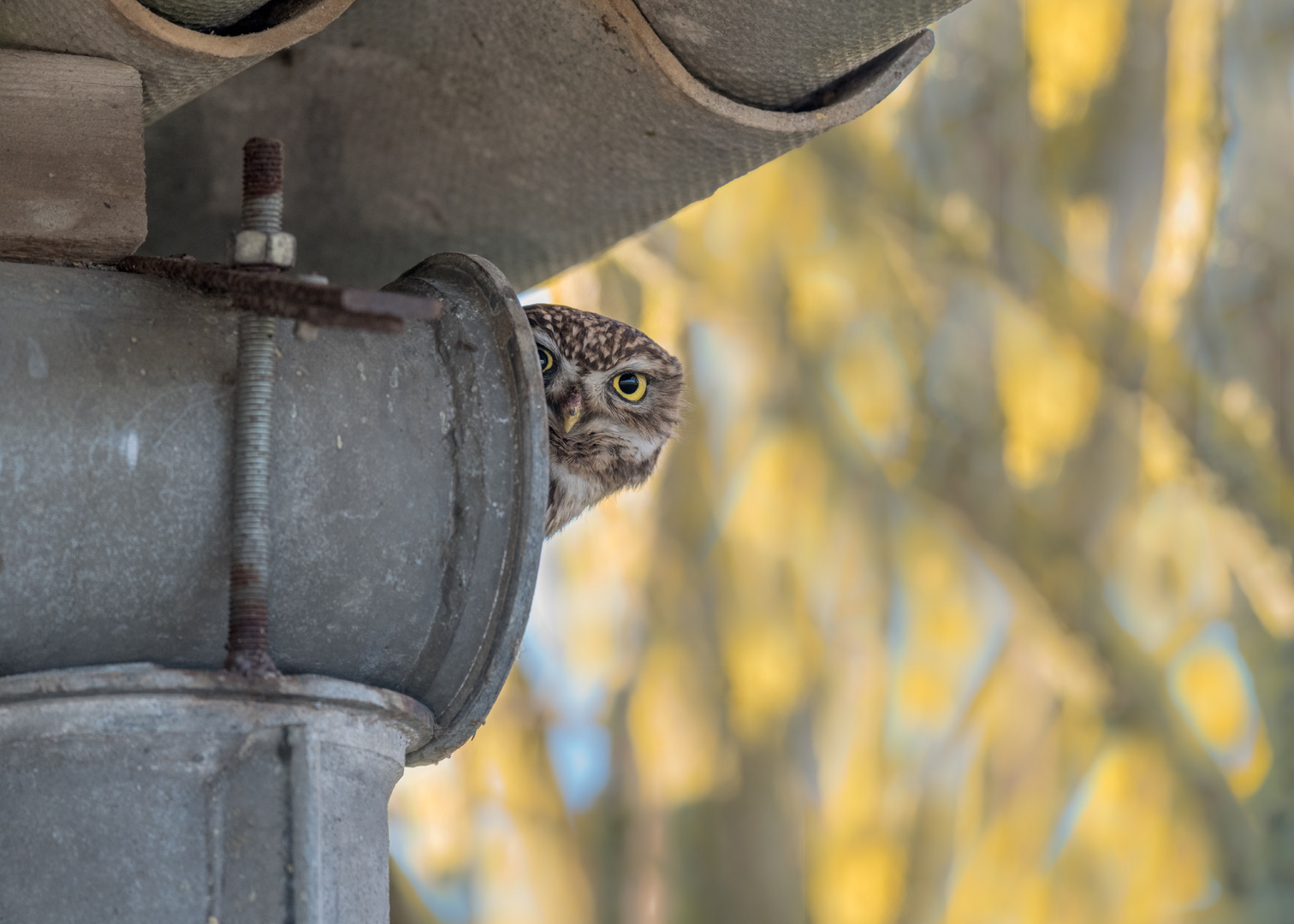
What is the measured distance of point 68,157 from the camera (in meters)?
1.62

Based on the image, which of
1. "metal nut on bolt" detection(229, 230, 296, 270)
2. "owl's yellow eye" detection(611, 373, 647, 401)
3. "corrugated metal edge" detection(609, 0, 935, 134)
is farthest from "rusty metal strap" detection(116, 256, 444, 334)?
"owl's yellow eye" detection(611, 373, 647, 401)

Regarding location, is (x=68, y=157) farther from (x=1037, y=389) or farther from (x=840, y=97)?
(x=1037, y=389)

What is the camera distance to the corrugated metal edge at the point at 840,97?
186cm

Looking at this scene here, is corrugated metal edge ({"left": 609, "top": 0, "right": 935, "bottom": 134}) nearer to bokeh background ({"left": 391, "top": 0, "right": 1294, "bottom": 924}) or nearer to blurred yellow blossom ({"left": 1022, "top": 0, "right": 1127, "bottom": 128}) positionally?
bokeh background ({"left": 391, "top": 0, "right": 1294, "bottom": 924})

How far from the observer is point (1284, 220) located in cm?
761

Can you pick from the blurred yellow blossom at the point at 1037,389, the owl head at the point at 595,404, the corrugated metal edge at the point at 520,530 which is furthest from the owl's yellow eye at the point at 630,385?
the blurred yellow blossom at the point at 1037,389

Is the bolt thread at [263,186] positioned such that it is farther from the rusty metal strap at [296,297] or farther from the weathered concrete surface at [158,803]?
the weathered concrete surface at [158,803]

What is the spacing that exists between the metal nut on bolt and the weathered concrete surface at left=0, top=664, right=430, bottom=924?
0.40m

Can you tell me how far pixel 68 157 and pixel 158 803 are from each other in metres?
0.68

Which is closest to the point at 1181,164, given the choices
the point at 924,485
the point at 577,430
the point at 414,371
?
the point at 924,485

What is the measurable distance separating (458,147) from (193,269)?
71 centimetres

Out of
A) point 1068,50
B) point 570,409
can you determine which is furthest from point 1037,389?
point 570,409

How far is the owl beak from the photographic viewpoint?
2650 millimetres

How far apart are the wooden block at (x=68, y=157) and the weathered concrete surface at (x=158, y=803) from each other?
0.47m
